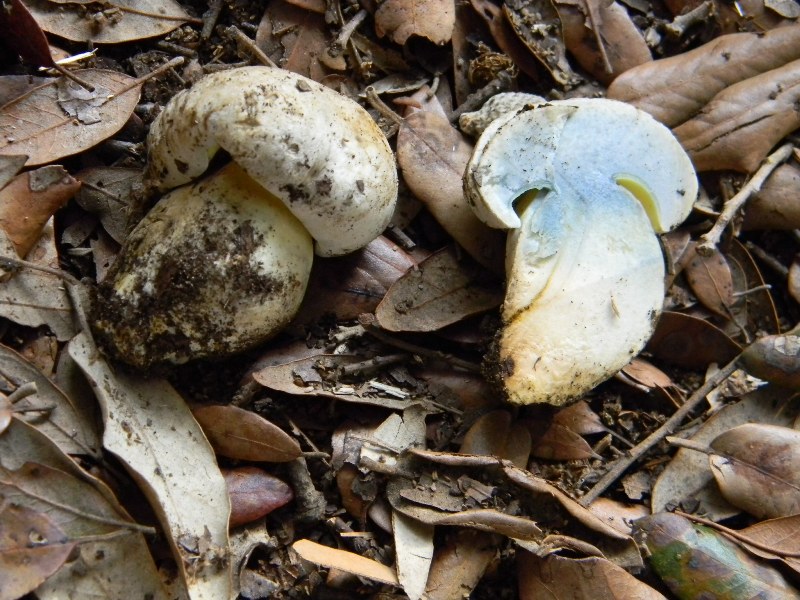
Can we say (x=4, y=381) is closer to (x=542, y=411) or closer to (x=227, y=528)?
(x=227, y=528)

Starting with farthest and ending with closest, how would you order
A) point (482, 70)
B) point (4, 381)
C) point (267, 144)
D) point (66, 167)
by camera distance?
1. point (482, 70)
2. point (66, 167)
3. point (4, 381)
4. point (267, 144)

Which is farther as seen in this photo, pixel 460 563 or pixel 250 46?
pixel 250 46

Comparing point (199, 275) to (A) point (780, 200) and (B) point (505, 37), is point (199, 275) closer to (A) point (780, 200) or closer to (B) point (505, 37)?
(B) point (505, 37)

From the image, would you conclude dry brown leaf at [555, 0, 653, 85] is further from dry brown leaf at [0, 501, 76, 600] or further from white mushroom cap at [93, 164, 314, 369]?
dry brown leaf at [0, 501, 76, 600]

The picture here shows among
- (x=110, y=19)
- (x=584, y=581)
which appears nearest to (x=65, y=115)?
(x=110, y=19)

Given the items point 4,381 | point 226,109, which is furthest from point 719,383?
point 4,381
